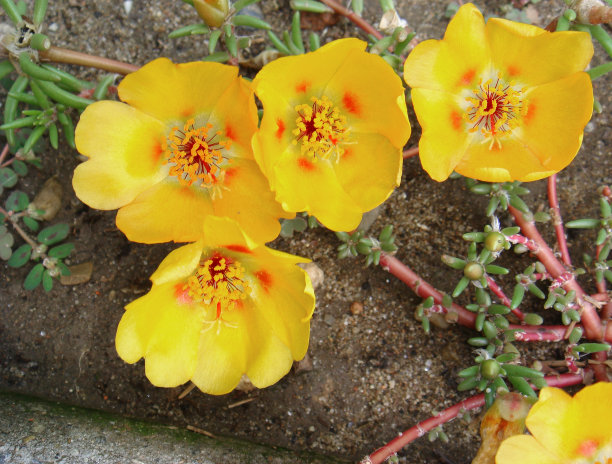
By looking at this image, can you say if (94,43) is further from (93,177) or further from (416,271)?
(416,271)

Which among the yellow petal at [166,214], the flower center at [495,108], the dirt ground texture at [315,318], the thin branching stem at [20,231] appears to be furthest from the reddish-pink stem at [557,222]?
the thin branching stem at [20,231]

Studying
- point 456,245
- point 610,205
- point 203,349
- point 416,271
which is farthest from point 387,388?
point 610,205

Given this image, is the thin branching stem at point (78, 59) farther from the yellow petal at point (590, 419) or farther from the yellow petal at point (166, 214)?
the yellow petal at point (590, 419)

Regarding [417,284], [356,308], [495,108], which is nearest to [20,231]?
[356,308]

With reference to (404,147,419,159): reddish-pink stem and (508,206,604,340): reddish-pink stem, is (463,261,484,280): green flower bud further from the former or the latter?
(404,147,419,159): reddish-pink stem

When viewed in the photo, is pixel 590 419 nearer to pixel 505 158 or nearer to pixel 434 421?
pixel 434 421

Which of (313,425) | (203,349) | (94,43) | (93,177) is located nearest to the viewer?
(93,177)

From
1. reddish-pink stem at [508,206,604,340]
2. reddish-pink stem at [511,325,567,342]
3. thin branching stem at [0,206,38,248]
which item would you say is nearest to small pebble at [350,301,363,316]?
reddish-pink stem at [511,325,567,342]
